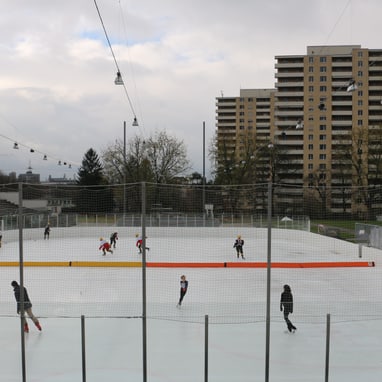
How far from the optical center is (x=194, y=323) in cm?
786

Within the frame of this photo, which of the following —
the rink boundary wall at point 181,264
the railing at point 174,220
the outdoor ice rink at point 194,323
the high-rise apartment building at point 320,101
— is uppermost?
the high-rise apartment building at point 320,101

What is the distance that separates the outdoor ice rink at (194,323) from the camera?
570 centimetres

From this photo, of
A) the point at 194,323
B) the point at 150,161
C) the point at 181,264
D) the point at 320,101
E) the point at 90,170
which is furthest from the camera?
the point at 90,170

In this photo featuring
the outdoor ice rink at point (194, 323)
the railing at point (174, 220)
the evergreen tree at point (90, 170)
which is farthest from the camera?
the evergreen tree at point (90, 170)

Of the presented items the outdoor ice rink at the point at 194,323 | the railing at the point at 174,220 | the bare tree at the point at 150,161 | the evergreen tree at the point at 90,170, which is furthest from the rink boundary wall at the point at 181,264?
the evergreen tree at the point at 90,170

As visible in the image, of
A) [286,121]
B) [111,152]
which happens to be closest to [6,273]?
[111,152]

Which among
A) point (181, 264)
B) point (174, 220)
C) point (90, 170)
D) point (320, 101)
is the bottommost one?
point (181, 264)

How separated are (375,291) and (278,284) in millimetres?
2645

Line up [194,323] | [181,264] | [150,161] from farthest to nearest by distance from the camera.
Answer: [150,161] → [181,264] → [194,323]

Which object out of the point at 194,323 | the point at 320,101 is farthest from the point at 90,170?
the point at 194,323

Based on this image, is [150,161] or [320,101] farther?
[320,101]

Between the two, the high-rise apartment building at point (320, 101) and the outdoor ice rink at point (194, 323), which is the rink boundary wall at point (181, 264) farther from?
the high-rise apartment building at point (320, 101)

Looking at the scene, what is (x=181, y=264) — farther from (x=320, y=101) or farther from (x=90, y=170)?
(x=90, y=170)

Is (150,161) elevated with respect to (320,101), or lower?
lower
